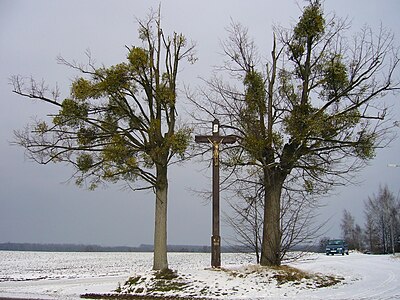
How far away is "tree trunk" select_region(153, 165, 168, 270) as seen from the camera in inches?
567

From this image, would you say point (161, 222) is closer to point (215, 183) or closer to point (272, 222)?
point (215, 183)

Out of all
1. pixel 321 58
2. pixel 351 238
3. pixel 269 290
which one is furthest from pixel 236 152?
pixel 351 238

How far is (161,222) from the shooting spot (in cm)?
1466

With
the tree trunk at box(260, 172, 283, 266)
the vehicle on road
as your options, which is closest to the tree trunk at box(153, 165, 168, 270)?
the tree trunk at box(260, 172, 283, 266)

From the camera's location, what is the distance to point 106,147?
48.5 ft

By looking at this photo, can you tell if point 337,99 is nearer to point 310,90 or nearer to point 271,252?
point 310,90

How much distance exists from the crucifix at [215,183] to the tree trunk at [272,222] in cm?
148

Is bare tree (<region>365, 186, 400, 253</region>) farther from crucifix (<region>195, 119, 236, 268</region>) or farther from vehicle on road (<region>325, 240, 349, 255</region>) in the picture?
crucifix (<region>195, 119, 236, 268</region>)

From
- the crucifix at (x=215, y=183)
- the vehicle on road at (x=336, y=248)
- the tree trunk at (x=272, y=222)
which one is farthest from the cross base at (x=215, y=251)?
the vehicle on road at (x=336, y=248)

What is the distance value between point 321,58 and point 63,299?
10.2 m

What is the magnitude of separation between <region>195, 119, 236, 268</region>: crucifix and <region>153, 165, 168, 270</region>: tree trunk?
1.51 m

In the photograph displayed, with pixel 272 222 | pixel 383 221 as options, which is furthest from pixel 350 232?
pixel 272 222

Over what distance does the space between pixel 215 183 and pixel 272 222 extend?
7.03 ft

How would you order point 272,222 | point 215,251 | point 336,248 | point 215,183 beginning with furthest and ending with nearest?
point 336,248
point 272,222
point 215,183
point 215,251
